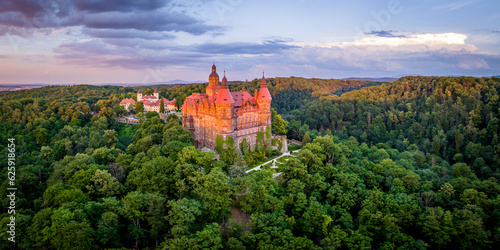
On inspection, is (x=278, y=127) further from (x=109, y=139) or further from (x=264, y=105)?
(x=109, y=139)

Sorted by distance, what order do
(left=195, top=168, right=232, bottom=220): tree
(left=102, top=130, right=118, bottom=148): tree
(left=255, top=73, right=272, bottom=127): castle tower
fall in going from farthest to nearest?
(left=102, top=130, right=118, bottom=148): tree < (left=255, top=73, right=272, bottom=127): castle tower < (left=195, top=168, right=232, bottom=220): tree

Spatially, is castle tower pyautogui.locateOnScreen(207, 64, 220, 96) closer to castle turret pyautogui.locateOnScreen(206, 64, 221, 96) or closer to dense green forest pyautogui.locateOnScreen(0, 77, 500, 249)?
castle turret pyautogui.locateOnScreen(206, 64, 221, 96)

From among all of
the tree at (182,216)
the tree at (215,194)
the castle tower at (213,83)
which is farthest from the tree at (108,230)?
the castle tower at (213,83)

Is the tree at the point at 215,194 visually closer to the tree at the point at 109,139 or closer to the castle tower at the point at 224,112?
the castle tower at the point at 224,112

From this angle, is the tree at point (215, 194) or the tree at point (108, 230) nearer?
the tree at point (108, 230)

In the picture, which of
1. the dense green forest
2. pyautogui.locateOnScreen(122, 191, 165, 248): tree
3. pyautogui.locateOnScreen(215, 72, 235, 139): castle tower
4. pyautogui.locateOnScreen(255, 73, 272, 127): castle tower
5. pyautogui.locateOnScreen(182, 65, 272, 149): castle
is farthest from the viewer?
pyautogui.locateOnScreen(255, 73, 272, 127): castle tower

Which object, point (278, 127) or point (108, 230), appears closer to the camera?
point (108, 230)

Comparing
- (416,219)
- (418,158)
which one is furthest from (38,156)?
(418,158)

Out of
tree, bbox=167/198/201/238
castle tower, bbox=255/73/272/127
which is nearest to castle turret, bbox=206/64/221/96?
castle tower, bbox=255/73/272/127

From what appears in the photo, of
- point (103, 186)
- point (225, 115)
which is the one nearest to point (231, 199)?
point (103, 186)
